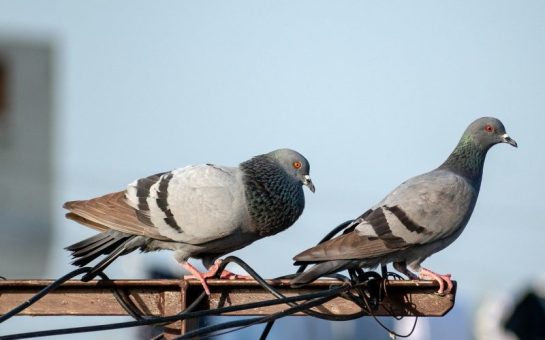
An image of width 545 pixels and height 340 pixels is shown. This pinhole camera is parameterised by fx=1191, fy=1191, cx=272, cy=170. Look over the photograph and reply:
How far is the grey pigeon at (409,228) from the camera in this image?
727 centimetres

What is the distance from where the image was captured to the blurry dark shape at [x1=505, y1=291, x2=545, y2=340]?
11.4 m

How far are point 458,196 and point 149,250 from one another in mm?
2171

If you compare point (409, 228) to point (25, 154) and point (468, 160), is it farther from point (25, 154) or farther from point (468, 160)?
point (25, 154)

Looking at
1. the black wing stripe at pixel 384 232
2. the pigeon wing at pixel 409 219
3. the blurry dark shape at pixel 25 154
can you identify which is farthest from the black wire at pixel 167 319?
the blurry dark shape at pixel 25 154

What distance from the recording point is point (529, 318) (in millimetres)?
11578

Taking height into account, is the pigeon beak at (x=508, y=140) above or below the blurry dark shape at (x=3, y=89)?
above

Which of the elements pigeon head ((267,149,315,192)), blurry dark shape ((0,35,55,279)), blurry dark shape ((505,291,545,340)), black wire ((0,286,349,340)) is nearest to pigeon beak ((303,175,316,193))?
pigeon head ((267,149,315,192))

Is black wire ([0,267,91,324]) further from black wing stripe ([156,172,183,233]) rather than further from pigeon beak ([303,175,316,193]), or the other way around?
pigeon beak ([303,175,316,193])

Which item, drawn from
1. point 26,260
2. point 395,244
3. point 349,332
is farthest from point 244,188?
point 26,260

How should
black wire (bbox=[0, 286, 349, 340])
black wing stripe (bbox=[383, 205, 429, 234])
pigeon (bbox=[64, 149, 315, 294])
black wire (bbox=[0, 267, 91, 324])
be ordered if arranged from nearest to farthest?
black wire (bbox=[0, 286, 349, 340]) → black wire (bbox=[0, 267, 91, 324]) → black wing stripe (bbox=[383, 205, 429, 234]) → pigeon (bbox=[64, 149, 315, 294])

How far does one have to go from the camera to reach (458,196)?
8.11 metres

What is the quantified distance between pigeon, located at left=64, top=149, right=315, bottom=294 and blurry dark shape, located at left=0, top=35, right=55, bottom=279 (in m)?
21.9

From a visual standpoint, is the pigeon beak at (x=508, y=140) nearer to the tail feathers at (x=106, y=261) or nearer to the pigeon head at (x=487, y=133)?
the pigeon head at (x=487, y=133)

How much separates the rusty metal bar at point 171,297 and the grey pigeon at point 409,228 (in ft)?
0.66
